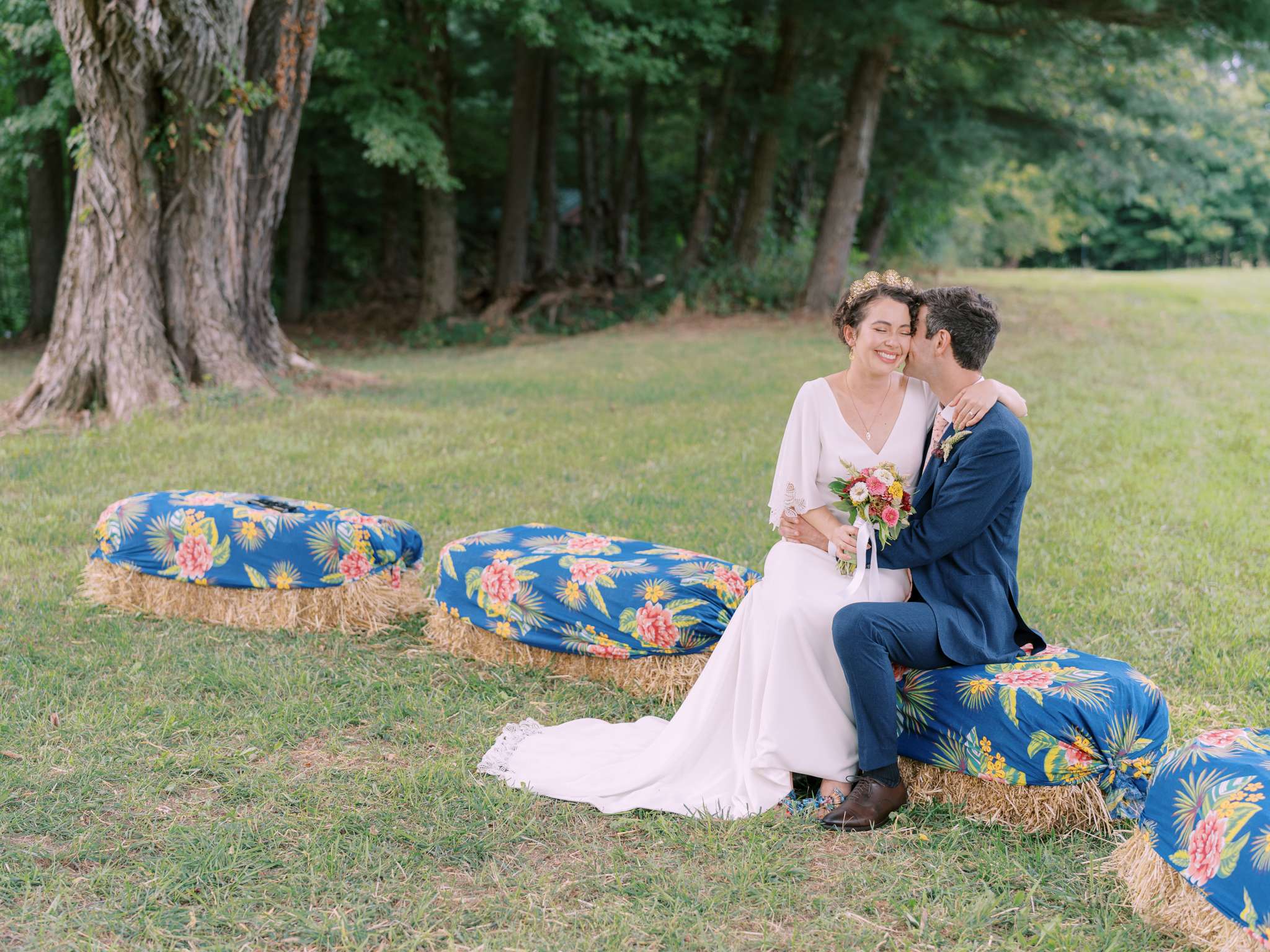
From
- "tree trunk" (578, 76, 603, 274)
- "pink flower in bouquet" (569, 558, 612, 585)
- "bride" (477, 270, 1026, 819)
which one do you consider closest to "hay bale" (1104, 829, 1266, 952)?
"bride" (477, 270, 1026, 819)

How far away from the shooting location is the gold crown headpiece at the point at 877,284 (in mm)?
4016

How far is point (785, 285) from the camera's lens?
21.2 metres

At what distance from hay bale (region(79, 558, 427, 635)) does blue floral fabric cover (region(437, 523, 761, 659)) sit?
1.47ft

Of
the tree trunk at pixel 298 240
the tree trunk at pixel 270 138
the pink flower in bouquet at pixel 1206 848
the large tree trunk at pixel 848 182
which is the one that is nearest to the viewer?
the pink flower in bouquet at pixel 1206 848

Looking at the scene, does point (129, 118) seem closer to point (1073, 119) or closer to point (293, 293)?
point (293, 293)

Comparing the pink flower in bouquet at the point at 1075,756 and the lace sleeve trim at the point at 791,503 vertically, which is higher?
the lace sleeve trim at the point at 791,503

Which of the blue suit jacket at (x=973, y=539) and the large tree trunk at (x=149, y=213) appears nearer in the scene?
the blue suit jacket at (x=973, y=539)

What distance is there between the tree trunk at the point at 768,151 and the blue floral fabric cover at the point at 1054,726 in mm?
17310

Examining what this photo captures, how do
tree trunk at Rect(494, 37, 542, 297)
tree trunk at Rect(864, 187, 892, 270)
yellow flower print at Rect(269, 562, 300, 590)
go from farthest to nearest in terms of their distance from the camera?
tree trunk at Rect(864, 187, 892, 270)
tree trunk at Rect(494, 37, 542, 297)
yellow flower print at Rect(269, 562, 300, 590)

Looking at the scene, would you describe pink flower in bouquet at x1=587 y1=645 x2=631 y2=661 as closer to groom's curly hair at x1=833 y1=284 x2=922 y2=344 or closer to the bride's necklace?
the bride's necklace

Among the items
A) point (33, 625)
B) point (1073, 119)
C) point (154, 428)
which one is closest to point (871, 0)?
point (1073, 119)

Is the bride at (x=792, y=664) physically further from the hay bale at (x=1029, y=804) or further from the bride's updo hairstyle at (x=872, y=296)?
the hay bale at (x=1029, y=804)

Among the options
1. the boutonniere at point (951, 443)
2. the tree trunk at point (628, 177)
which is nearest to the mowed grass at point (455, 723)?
the boutonniere at point (951, 443)

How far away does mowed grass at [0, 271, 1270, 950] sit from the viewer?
10.3 ft
